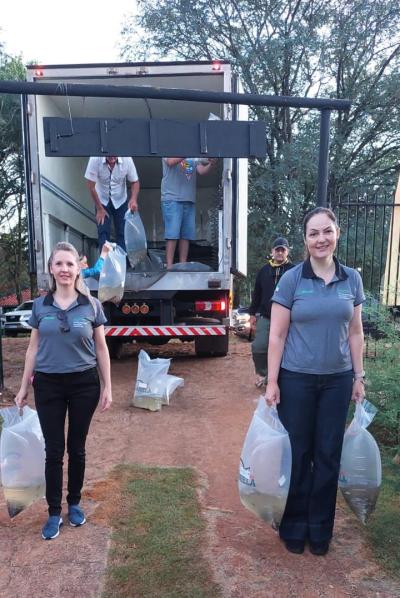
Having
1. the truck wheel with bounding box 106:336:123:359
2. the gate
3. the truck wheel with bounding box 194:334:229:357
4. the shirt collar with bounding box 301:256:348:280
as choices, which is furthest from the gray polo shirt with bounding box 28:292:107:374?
the truck wheel with bounding box 194:334:229:357

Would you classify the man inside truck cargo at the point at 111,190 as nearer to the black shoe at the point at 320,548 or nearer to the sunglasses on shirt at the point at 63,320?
the sunglasses on shirt at the point at 63,320

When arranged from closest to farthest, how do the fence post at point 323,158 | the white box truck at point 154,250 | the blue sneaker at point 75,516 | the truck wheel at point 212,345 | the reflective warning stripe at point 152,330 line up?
Result: 1. the blue sneaker at point 75,516
2. the fence post at point 323,158
3. the white box truck at point 154,250
4. the reflective warning stripe at point 152,330
5. the truck wheel at point 212,345

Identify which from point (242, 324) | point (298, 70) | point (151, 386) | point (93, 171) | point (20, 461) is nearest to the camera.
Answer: point (20, 461)

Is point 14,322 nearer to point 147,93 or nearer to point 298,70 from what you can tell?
point 298,70

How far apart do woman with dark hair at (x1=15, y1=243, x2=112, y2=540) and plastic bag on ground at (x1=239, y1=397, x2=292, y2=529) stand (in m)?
0.95

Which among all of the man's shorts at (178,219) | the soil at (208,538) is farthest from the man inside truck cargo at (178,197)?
the soil at (208,538)

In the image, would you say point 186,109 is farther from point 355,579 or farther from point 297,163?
point 355,579

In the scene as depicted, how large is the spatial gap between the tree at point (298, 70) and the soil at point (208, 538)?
28.9 ft

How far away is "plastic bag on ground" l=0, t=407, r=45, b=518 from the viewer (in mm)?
A: 2889

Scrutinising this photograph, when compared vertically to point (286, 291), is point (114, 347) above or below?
below

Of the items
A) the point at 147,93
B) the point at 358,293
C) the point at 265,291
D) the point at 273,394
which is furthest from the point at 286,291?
the point at 265,291

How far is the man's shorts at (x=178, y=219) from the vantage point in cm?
679

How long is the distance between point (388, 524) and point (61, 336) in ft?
7.15

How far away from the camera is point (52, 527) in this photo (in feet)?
9.32
